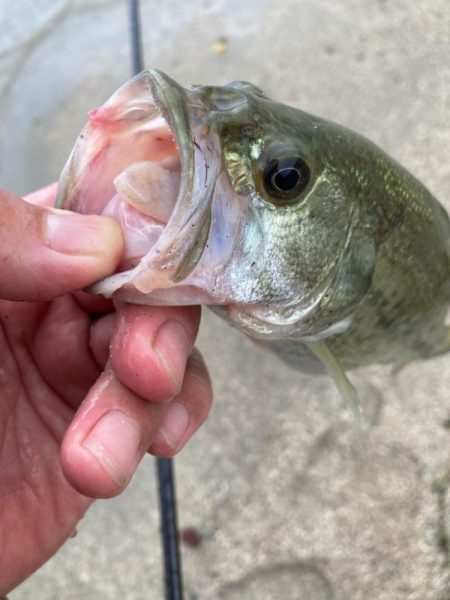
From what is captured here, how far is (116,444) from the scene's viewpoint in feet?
3.28

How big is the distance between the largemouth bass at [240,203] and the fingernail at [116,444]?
0.20 meters

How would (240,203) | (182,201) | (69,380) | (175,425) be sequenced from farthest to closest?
(69,380) → (175,425) → (240,203) → (182,201)

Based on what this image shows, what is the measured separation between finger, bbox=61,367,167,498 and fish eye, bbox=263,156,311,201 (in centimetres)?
40

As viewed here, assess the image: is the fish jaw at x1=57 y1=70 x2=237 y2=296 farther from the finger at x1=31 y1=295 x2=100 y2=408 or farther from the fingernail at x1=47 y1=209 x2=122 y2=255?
the finger at x1=31 y1=295 x2=100 y2=408

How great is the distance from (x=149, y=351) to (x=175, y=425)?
0.80 feet

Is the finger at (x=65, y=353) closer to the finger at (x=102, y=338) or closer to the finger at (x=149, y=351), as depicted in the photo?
the finger at (x=102, y=338)

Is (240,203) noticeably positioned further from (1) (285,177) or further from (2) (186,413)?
(2) (186,413)

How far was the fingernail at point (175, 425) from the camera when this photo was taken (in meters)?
1.22

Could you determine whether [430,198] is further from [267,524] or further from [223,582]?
[223,582]

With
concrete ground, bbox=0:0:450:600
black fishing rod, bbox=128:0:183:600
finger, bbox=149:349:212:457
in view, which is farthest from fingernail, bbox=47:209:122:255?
concrete ground, bbox=0:0:450:600

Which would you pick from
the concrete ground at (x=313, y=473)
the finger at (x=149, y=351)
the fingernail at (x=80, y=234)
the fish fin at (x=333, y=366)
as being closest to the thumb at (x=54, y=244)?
the fingernail at (x=80, y=234)

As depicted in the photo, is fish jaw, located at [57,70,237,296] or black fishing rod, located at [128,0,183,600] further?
black fishing rod, located at [128,0,183,600]

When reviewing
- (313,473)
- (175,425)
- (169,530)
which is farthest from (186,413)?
(313,473)

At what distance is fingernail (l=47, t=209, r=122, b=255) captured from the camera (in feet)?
3.17
